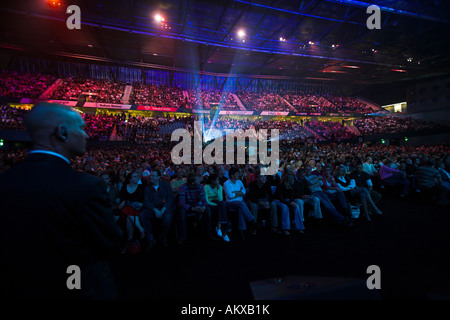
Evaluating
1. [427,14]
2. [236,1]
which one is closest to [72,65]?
[236,1]

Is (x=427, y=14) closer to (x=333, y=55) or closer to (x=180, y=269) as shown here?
(x=333, y=55)

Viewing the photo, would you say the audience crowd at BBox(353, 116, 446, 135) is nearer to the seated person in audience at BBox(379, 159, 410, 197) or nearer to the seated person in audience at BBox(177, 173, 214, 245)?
the seated person in audience at BBox(379, 159, 410, 197)

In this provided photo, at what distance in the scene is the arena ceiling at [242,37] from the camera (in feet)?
44.7

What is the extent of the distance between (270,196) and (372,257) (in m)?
2.07

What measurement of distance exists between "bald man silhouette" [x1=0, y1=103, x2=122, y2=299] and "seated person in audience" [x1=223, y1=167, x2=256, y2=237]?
11.2ft

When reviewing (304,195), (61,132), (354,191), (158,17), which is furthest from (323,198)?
(158,17)

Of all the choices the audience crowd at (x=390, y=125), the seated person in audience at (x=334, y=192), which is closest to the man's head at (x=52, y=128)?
the seated person in audience at (x=334, y=192)

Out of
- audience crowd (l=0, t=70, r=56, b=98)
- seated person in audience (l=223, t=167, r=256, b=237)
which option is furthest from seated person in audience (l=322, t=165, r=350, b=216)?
audience crowd (l=0, t=70, r=56, b=98)

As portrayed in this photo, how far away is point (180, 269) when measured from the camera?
3.07 meters

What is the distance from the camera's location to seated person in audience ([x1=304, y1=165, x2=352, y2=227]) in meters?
4.55

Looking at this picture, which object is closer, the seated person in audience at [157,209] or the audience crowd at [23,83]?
the seated person in audience at [157,209]
